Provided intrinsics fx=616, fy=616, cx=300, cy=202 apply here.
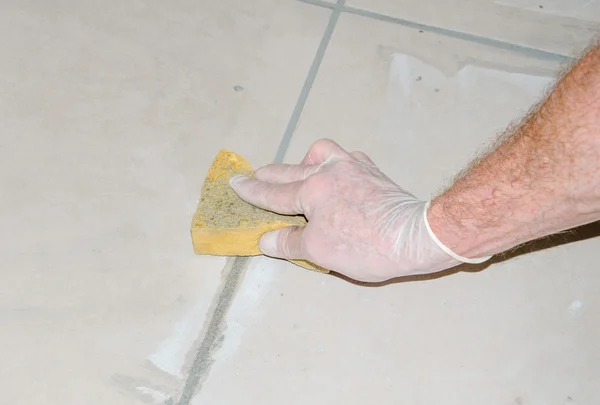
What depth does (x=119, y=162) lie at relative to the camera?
5.12ft

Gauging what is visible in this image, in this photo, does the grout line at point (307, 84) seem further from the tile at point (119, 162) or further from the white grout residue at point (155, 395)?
the white grout residue at point (155, 395)

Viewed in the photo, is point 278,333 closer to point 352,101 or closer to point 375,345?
point 375,345

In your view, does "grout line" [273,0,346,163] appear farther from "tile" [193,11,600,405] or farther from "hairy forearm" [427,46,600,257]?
"hairy forearm" [427,46,600,257]

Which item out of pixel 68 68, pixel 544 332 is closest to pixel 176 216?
pixel 68 68

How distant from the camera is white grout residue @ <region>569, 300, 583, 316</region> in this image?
1.45 meters

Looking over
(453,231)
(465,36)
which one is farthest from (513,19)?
(453,231)

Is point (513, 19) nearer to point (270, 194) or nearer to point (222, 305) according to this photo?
point (270, 194)

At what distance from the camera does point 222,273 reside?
146 cm

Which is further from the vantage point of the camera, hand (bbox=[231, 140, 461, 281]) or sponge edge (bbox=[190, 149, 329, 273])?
sponge edge (bbox=[190, 149, 329, 273])

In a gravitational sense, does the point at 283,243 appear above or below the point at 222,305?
above

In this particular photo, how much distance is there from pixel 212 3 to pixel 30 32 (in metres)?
0.53

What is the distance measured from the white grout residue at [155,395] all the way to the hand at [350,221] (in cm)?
38

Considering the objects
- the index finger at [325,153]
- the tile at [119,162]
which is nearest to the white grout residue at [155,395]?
the tile at [119,162]

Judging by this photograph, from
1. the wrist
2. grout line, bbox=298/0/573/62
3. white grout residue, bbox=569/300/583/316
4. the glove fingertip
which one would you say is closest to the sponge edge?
the glove fingertip
